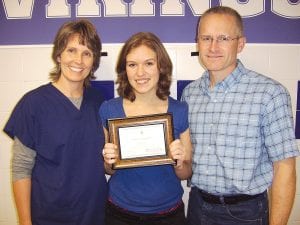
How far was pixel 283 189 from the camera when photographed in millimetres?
1641

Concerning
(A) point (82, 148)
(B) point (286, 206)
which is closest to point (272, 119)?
(B) point (286, 206)

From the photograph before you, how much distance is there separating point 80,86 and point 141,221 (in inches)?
38.9

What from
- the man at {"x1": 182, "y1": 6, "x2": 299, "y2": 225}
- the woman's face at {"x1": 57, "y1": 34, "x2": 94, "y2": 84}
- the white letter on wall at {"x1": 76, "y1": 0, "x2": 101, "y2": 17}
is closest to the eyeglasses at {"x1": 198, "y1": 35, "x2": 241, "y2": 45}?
the man at {"x1": 182, "y1": 6, "x2": 299, "y2": 225}

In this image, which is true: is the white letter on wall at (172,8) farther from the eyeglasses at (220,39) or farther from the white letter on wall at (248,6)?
the eyeglasses at (220,39)

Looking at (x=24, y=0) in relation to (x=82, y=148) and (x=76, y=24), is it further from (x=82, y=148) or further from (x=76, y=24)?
(x=82, y=148)

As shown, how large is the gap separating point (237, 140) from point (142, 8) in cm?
135

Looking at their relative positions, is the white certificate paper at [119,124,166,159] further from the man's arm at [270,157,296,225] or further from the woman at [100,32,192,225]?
the man's arm at [270,157,296,225]

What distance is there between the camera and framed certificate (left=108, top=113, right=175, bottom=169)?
1694 millimetres

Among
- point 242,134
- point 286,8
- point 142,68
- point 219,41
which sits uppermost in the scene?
point 286,8

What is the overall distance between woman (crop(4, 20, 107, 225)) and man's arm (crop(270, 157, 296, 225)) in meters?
1.12

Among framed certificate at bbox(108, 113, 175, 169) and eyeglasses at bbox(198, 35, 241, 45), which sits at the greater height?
eyeglasses at bbox(198, 35, 241, 45)

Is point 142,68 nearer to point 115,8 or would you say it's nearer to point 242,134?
point 242,134

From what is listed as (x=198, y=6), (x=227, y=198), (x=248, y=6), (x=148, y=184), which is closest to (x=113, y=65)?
(x=198, y=6)

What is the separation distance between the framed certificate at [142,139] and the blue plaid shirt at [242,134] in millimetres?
273
